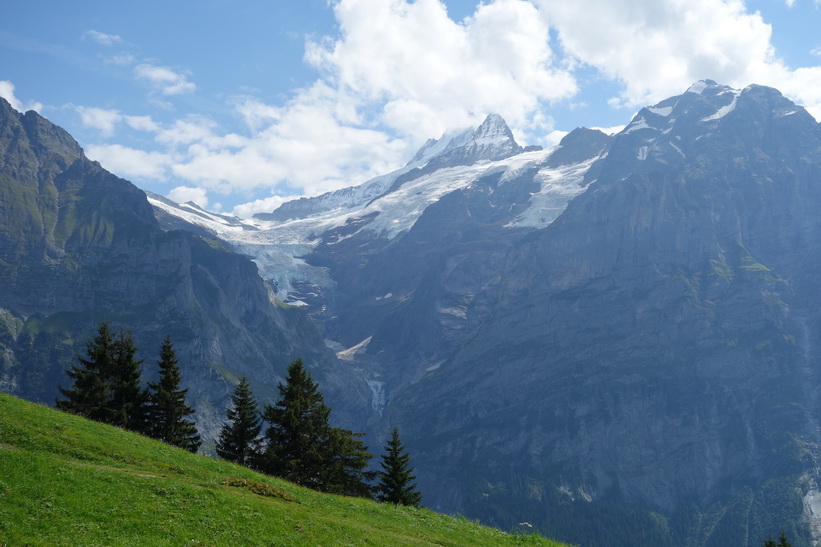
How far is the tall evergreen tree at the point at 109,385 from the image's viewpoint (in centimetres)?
6512

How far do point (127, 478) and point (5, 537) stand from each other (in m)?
9.19

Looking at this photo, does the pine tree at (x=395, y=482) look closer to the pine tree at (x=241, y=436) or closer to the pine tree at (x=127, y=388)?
the pine tree at (x=241, y=436)

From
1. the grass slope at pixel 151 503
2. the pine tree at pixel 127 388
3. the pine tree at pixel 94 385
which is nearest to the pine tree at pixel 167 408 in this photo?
the pine tree at pixel 127 388

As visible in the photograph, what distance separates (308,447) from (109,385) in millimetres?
20190

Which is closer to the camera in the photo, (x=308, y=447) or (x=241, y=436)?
(x=308, y=447)

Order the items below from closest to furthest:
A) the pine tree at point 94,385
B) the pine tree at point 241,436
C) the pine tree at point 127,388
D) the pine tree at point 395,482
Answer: the pine tree at point 94,385 → the pine tree at point 127,388 → the pine tree at point 395,482 → the pine tree at point 241,436

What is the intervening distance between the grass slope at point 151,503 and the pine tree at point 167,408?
2168 cm

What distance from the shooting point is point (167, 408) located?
233 ft

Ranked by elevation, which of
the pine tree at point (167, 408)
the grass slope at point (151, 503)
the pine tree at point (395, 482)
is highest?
the pine tree at point (167, 408)

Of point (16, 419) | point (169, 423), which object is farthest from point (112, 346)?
point (16, 419)

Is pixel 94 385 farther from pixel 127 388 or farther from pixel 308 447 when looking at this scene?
pixel 308 447

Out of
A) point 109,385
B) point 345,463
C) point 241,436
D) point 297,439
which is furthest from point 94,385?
point 345,463

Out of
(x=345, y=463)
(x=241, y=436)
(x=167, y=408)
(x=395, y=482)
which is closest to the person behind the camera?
(x=345, y=463)

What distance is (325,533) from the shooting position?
33969 mm
